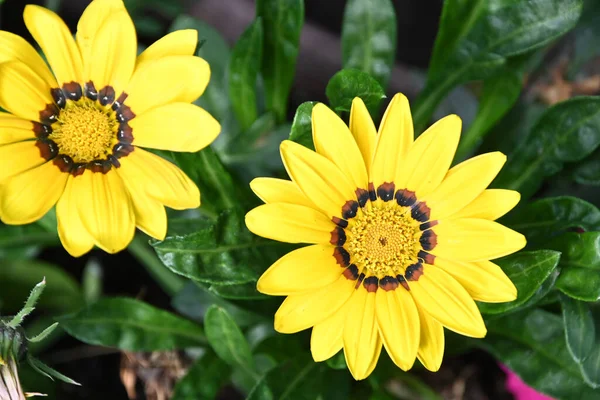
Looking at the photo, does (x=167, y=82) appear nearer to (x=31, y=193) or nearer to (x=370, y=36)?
(x=31, y=193)

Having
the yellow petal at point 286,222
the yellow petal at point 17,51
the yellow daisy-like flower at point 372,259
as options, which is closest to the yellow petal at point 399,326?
the yellow daisy-like flower at point 372,259

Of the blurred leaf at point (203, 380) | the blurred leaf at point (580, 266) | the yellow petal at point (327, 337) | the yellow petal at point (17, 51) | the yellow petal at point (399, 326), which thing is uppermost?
the yellow petal at point (17, 51)

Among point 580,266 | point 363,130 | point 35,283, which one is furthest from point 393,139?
point 35,283

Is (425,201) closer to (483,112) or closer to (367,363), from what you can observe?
(367,363)

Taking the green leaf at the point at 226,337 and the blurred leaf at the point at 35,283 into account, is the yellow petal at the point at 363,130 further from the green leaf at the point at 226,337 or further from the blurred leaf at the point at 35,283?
the blurred leaf at the point at 35,283

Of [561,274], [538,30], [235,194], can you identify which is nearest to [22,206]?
[235,194]

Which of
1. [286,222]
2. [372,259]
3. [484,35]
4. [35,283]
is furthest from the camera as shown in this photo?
[35,283]
